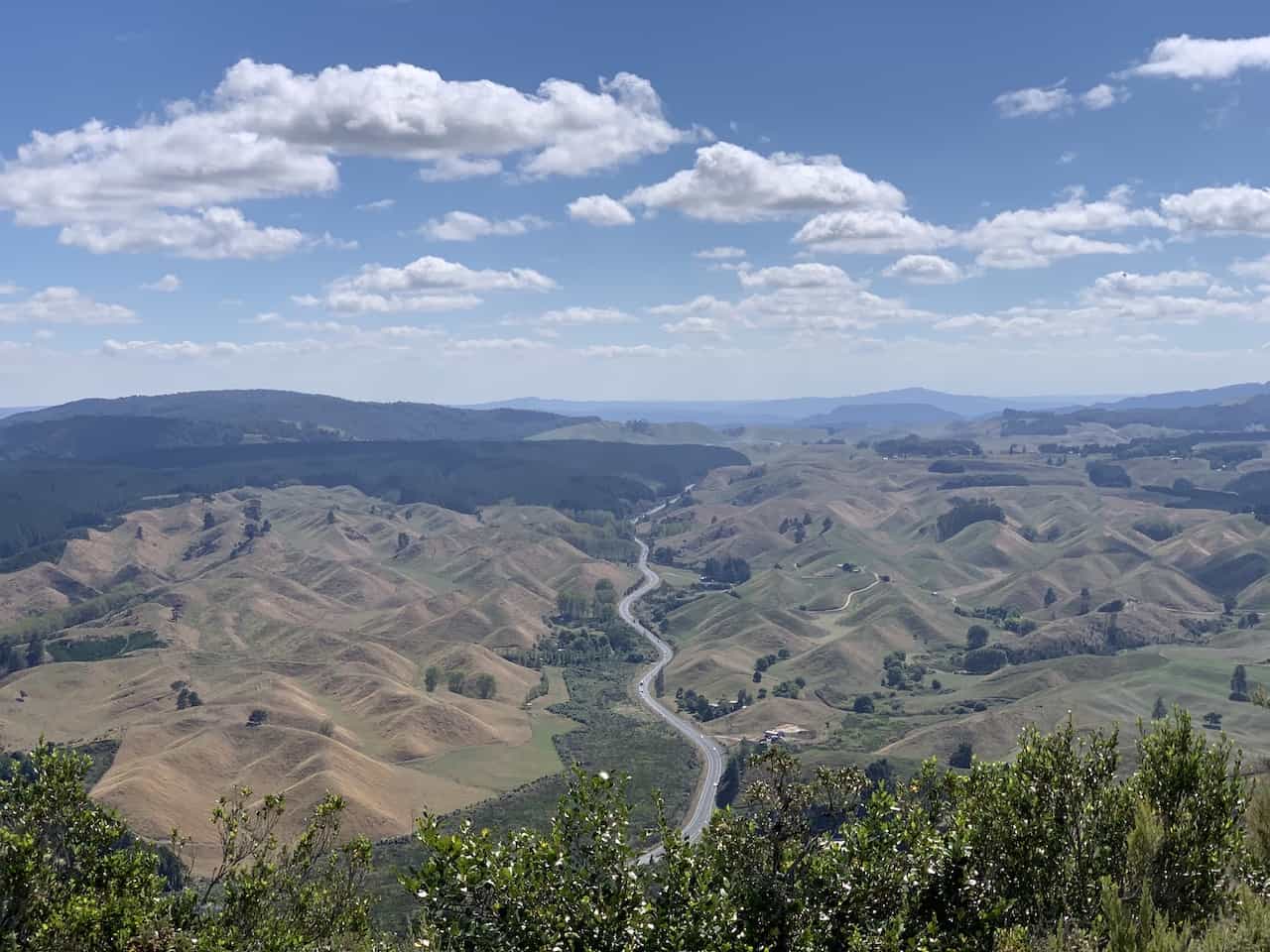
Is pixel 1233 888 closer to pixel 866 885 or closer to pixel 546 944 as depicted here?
pixel 866 885

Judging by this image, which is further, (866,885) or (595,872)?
(866,885)

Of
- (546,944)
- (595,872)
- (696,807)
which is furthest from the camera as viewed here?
(696,807)

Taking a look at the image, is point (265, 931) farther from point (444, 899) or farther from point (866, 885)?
point (866, 885)

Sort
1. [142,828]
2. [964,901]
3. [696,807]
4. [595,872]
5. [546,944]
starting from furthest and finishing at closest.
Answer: [696,807] → [142,828] → [964,901] → [595,872] → [546,944]

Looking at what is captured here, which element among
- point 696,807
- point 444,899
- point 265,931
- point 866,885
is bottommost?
point 696,807

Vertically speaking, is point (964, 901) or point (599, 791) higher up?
point (599, 791)

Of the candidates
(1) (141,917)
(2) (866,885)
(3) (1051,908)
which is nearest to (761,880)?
(2) (866,885)

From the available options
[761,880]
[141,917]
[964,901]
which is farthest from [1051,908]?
[141,917]
